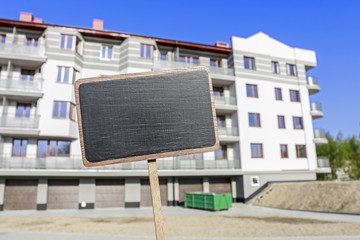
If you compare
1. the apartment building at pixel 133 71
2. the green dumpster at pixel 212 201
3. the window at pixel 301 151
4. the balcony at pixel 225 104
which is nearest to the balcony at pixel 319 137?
the apartment building at pixel 133 71

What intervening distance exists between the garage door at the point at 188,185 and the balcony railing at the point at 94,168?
1774 millimetres

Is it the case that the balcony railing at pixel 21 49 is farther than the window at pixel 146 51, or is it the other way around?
the window at pixel 146 51

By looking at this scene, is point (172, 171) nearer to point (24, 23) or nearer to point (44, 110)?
point (44, 110)

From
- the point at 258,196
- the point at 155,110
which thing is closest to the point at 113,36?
the point at 258,196

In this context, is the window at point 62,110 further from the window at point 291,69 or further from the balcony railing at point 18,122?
the window at point 291,69

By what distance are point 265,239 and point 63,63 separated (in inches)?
864

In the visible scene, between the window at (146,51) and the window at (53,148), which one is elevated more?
the window at (146,51)

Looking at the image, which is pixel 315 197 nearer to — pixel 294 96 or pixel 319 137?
pixel 319 137

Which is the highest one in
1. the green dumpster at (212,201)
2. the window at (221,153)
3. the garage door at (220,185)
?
the window at (221,153)

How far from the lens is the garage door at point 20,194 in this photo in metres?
21.7

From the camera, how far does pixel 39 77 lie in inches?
942

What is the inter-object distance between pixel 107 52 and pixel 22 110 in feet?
31.3

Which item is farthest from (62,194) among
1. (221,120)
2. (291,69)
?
(291,69)

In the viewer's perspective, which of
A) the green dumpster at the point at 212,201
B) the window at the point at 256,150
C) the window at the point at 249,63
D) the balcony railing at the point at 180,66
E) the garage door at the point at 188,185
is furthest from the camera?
the window at the point at 249,63
